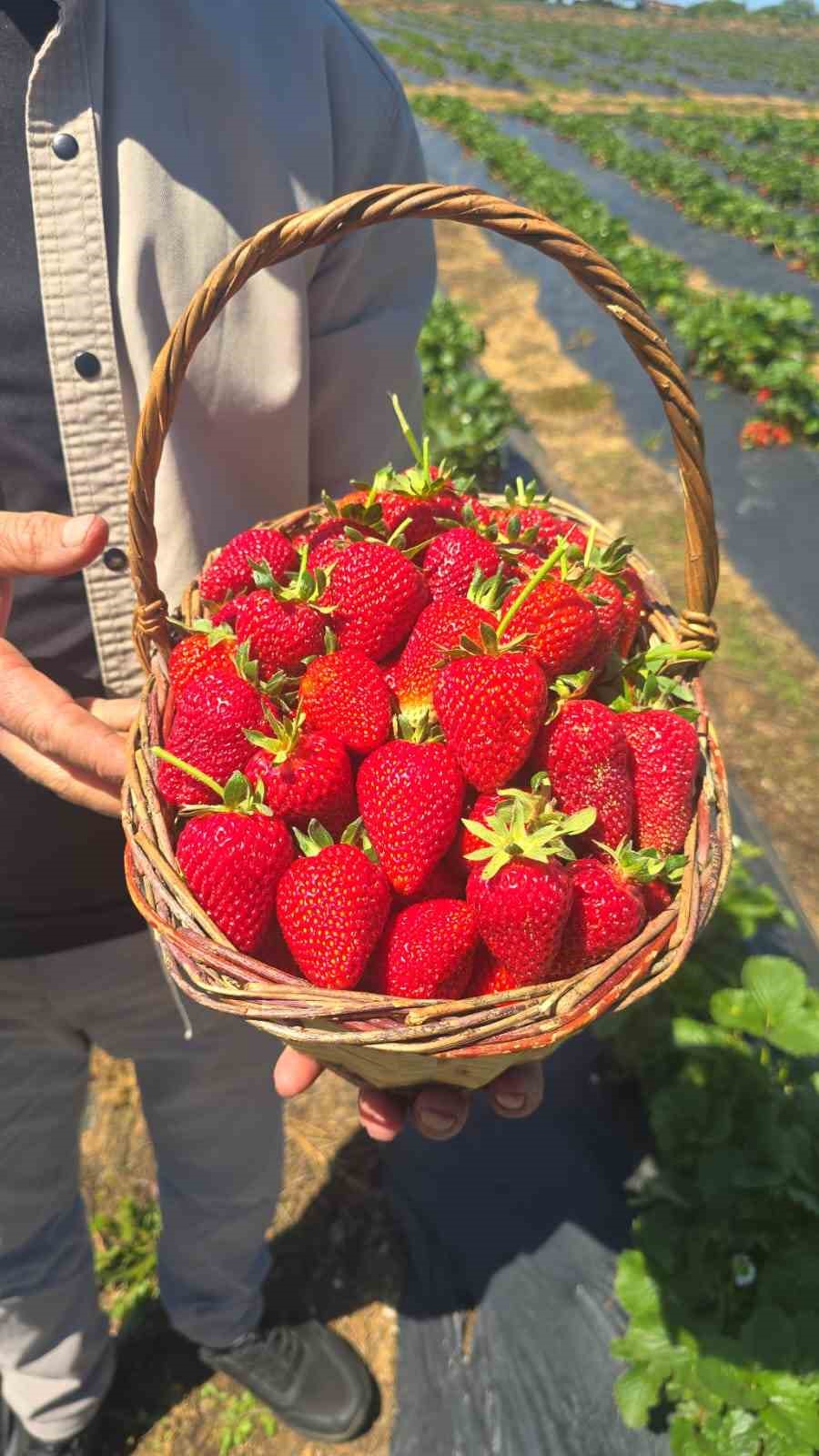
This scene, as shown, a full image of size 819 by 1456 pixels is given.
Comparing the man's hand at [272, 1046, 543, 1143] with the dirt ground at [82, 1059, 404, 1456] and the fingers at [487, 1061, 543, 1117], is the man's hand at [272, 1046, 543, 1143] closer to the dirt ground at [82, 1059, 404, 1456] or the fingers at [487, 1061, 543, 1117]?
the fingers at [487, 1061, 543, 1117]

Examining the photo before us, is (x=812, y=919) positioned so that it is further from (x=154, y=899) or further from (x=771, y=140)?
(x=771, y=140)

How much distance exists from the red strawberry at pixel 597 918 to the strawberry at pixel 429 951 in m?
0.11

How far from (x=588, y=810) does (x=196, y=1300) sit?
5.10ft

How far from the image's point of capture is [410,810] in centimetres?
109

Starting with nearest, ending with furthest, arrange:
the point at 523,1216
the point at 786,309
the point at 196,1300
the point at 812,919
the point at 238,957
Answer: the point at 238,957 < the point at 196,1300 < the point at 523,1216 < the point at 812,919 < the point at 786,309

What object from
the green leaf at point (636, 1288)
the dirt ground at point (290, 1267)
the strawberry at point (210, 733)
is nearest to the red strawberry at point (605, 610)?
the strawberry at point (210, 733)

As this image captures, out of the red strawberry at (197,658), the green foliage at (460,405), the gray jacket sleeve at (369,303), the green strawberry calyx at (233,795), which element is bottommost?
the green foliage at (460,405)

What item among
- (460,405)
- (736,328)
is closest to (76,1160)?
(460,405)

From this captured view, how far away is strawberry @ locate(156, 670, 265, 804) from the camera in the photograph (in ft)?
3.76

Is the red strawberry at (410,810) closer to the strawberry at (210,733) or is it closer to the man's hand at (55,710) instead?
the strawberry at (210,733)

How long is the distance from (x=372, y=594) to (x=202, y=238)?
1.63 feet

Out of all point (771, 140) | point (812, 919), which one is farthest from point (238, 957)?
point (771, 140)

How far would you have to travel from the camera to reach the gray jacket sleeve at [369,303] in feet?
4.38

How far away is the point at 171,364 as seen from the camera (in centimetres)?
107
